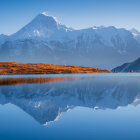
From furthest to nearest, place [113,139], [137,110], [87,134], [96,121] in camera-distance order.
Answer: [137,110] → [96,121] → [87,134] → [113,139]

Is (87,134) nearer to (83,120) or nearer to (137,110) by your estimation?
(83,120)

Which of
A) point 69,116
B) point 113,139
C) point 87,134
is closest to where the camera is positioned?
point 113,139

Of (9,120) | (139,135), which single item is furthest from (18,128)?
(139,135)

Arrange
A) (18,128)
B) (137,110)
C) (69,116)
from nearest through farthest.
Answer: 1. (18,128)
2. (69,116)
3. (137,110)

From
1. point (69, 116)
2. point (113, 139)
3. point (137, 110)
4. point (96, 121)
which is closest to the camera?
point (113, 139)

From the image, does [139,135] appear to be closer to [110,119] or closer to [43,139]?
[110,119]

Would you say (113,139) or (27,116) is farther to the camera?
(27,116)

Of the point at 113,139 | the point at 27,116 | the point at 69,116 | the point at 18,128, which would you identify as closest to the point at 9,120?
the point at 27,116

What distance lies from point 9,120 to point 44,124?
14.4ft

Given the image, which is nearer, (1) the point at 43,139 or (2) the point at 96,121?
(1) the point at 43,139

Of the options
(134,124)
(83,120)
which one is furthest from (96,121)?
(134,124)

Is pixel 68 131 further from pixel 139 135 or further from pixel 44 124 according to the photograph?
Answer: pixel 139 135

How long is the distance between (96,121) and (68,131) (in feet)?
13.8

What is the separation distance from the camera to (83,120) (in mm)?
23016
